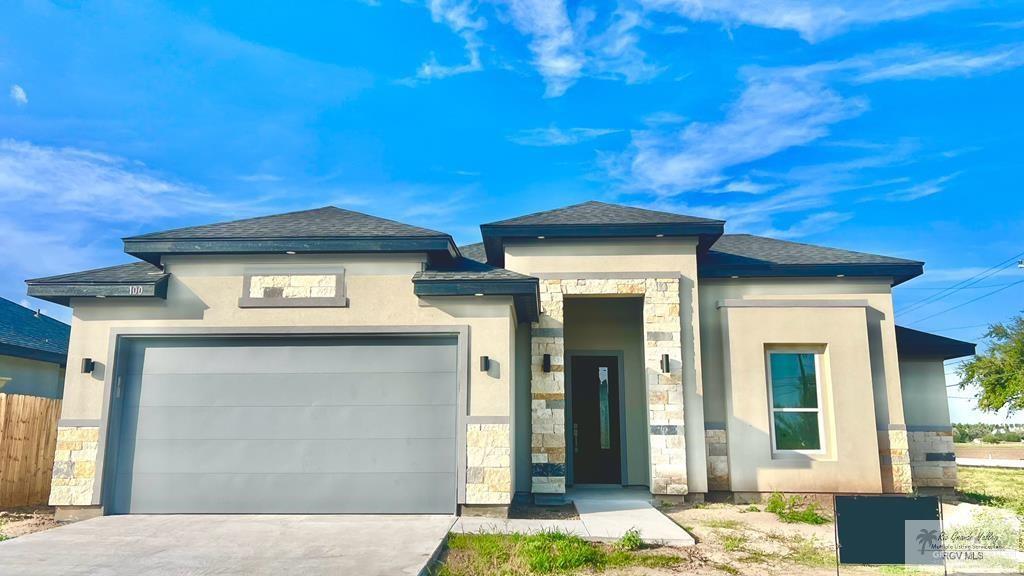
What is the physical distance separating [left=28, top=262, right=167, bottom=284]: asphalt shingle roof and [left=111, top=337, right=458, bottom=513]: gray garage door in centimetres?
83

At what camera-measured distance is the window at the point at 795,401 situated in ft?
31.1

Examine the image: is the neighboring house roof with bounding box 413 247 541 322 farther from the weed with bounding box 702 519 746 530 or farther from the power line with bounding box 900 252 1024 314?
the power line with bounding box 900 252 1024 314

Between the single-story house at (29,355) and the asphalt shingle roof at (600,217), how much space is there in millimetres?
9971

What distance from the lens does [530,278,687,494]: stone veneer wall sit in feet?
29.4

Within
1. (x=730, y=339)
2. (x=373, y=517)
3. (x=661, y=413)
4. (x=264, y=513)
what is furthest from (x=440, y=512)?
(x=730, y=339)

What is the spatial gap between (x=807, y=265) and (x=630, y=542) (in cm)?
612

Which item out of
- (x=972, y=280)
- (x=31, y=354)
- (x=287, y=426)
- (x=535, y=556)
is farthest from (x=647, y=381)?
(x=972, y=280)

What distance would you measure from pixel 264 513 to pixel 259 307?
102 inches

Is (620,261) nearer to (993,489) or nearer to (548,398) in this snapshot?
(548,398)

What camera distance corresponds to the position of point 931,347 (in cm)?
1055

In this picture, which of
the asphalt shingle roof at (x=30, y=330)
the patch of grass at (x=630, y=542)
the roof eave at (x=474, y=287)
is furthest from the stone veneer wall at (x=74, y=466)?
the patch of grass at (x=630, y=542)

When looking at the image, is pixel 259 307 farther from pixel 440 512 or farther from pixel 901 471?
pixel 901 471

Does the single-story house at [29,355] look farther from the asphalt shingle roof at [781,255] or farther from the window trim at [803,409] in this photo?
Answer: the window trim at [803,409]

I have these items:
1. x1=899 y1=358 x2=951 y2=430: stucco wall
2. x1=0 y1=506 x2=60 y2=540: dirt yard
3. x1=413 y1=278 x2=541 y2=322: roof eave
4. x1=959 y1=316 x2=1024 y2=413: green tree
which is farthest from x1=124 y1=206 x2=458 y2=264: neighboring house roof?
x1=959 y1=316 x2=1024 y2=413: green tree
